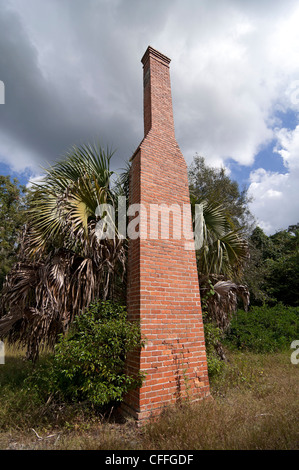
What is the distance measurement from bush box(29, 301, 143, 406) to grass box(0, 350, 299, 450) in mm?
272

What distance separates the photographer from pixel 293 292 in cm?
1284

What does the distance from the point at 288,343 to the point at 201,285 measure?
5.30m

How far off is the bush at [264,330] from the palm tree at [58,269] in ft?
20.3

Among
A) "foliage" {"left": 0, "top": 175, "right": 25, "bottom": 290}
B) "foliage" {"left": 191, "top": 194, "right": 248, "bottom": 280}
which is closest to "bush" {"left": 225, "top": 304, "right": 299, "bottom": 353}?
"foliage" {"left": 191, "top": 194, "right": 248, "bottom": 280}

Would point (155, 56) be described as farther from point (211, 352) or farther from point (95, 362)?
point (211, 352)

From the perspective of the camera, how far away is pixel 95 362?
315cm

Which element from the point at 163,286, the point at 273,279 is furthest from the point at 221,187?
the point at 163,286

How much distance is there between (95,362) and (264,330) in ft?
24.8

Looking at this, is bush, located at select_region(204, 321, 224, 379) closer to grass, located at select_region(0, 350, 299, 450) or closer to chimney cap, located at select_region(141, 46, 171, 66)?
grass, located at select_region(0, 350, 299, 450)

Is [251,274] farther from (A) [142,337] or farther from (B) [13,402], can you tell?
(B) [13,402]

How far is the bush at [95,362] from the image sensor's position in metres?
3.13

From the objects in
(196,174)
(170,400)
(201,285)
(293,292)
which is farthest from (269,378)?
(196,174)

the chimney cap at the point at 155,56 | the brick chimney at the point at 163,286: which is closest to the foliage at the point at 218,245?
the brick chimney at the point at 163,286

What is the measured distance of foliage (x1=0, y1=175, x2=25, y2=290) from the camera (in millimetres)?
15906
